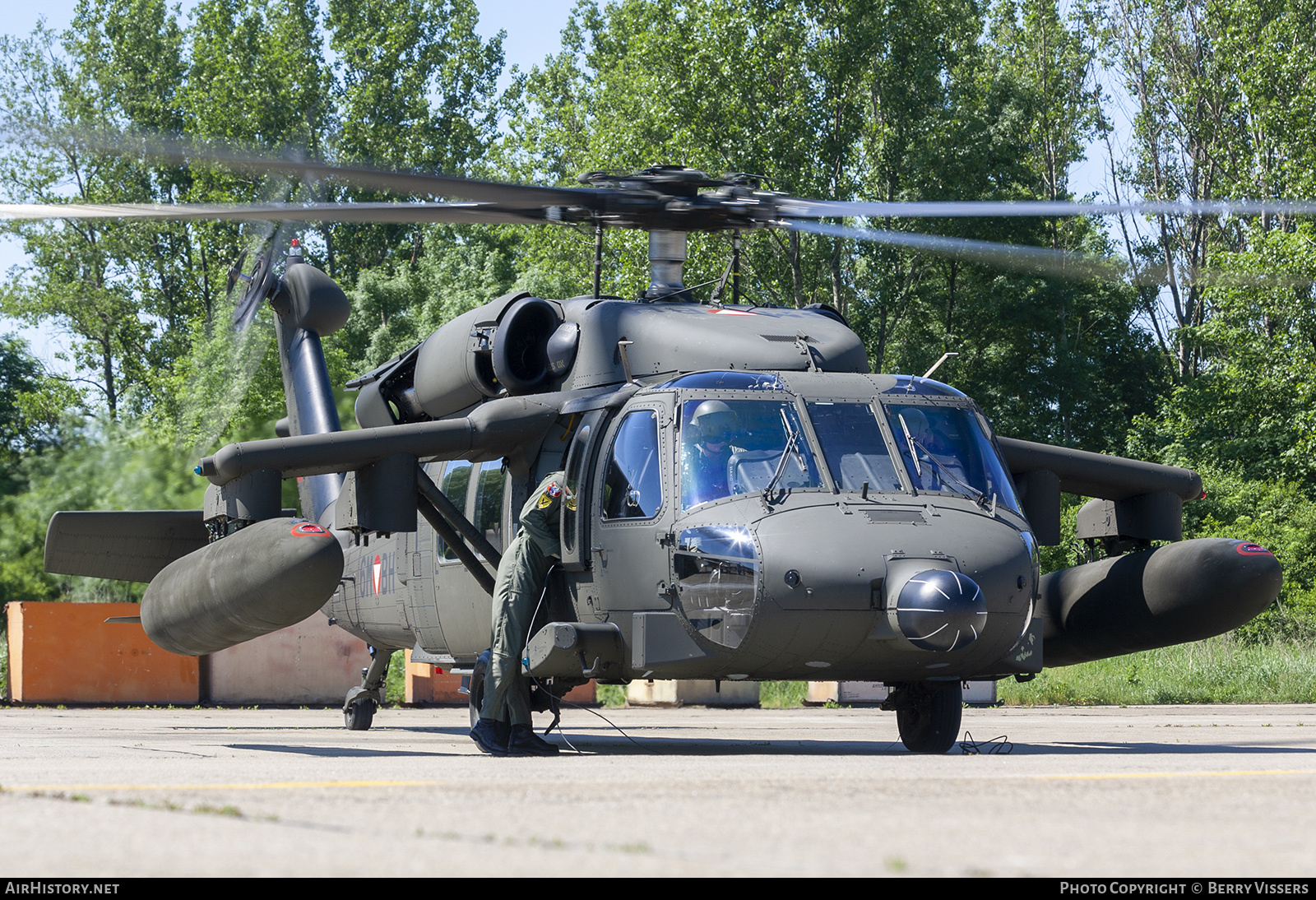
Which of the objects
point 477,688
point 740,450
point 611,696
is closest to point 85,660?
point 611,696

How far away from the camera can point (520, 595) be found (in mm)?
10031

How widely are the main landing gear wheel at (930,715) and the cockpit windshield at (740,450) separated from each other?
190cm

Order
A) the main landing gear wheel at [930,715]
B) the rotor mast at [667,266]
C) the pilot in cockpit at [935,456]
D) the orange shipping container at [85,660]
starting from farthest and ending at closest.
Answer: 1. the orange shipping container at [85,660]
2. the rotor mast at [667,266]
3. the main landing gear wheel at [930,715]
4. the pilot in cockpit at [935,456]

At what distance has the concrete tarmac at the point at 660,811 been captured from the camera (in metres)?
3.99

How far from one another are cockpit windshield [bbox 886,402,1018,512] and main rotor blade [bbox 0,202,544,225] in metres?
3.04

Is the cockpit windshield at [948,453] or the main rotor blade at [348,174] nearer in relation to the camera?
the main rotor blade at [348,174]

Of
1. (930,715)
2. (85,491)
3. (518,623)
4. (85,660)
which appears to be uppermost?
(518,623)

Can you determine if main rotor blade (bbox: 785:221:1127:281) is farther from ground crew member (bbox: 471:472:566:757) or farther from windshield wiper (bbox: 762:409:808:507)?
ground crew member (bbox: 471:472:566:757)

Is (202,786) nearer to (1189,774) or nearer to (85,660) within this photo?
(1189,774)

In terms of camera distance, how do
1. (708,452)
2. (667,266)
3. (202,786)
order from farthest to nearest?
(667,266) → (708,452) → (202,786)

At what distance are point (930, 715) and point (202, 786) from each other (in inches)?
213

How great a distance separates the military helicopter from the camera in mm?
9055

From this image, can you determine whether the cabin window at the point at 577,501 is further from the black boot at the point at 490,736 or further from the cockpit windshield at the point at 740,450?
the black boot at the point at 490,736

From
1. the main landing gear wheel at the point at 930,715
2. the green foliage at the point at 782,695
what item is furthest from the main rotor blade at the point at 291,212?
the green foliage at the point at 782,695
